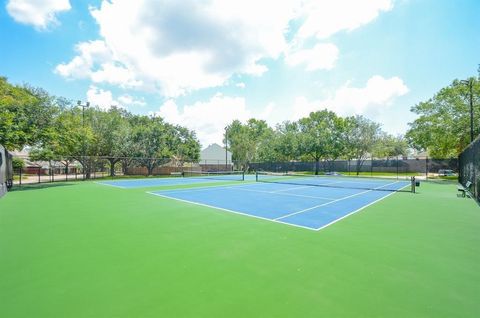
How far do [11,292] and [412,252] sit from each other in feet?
21.8

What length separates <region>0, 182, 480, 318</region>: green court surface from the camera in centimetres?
303

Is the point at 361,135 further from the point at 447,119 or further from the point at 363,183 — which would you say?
the point at 363,183

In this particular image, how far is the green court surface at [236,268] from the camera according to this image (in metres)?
3.03

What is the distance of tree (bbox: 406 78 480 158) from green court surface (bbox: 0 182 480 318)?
22.3 meters

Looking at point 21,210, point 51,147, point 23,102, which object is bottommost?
point 21,210

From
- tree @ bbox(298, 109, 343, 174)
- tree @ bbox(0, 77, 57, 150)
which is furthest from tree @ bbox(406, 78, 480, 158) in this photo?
tree @ bbox(0, 77, 57, 150)

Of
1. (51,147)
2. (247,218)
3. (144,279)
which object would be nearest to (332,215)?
(247,218)

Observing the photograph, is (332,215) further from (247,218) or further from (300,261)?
(300,261)

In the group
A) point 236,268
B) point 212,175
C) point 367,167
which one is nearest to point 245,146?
point 212,175

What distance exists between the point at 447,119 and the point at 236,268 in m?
29.6

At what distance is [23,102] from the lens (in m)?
18.0

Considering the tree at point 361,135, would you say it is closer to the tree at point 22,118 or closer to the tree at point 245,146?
the tree at point 245,146

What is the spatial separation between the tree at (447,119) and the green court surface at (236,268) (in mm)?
22288

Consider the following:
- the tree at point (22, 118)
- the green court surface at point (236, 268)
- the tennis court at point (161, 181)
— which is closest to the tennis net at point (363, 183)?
the tennis court at point (161, 181)
